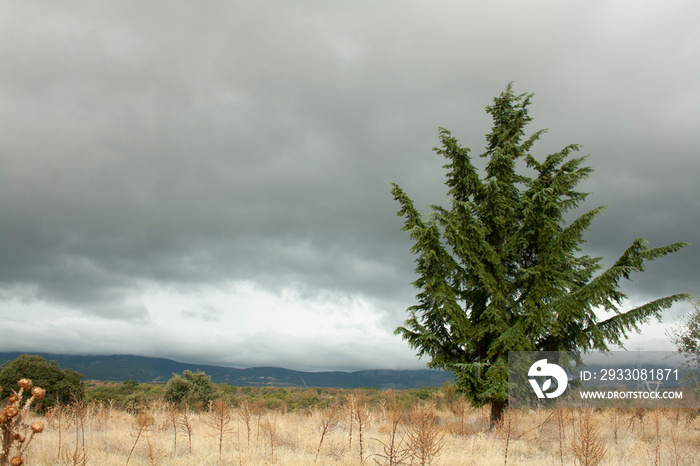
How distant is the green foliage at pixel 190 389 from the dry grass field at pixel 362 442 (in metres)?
8.31

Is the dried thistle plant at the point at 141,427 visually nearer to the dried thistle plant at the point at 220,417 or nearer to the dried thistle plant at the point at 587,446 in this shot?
the dried thistle plant at the point at 220,417

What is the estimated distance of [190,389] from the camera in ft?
77.0

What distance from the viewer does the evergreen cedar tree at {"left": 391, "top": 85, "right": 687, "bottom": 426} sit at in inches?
469

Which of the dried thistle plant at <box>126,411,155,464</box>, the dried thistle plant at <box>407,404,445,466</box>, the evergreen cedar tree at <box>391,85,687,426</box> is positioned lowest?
the dried thistle plant at <box>126,411,155,464</box>

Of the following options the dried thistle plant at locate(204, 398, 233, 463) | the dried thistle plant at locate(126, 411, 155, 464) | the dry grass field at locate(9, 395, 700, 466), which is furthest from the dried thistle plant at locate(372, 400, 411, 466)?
the dried thistle plant at locate(126, 411, 155, 464)

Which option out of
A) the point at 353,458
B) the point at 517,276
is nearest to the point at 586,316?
the point at 517,276

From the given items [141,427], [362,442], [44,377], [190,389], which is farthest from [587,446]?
[44,377]

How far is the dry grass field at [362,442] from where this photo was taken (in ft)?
27.9

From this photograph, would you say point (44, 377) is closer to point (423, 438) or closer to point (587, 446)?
point (423, 438)

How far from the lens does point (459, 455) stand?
9352 mm

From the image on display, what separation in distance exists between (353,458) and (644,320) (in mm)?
9100

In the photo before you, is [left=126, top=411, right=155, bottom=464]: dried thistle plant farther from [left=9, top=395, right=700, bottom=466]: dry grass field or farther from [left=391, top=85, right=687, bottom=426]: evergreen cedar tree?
[left=391, top=85, right=687, bottom=426]: evergreen cedar tree

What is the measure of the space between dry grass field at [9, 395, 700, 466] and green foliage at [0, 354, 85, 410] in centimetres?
639

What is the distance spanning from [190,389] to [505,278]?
18.7 m
